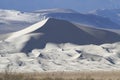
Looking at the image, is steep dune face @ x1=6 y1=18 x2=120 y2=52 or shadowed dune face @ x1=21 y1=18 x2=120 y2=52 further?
shadowed dune face @ x1=21 y1=18 x2=120 y2=52

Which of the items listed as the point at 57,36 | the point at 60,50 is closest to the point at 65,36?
the point at 57,36

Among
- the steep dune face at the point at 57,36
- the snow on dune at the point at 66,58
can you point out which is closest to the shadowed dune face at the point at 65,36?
the steep dune face at the point at 57,36

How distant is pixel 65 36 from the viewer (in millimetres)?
113938

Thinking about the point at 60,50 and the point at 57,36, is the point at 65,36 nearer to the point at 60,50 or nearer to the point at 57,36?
the point at 57,36

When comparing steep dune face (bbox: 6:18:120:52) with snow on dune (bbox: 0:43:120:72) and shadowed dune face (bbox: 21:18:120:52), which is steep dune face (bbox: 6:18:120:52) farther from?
snow on dune (bbox: 0:43:120:72)

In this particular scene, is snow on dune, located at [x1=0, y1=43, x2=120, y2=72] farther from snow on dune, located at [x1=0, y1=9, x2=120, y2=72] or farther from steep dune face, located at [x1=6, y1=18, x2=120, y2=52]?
steep dune face, located at [x1=6, y1=18, x2=120, y2=52]

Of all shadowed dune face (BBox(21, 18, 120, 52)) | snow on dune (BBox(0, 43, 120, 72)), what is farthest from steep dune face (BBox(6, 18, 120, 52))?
snow on dune (BBox(0, 43, 120, 72))

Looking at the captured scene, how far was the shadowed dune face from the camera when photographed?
10725 cm

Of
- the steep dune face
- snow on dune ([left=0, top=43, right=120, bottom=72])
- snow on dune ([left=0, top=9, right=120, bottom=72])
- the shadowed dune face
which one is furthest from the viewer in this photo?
the shadowed dune face

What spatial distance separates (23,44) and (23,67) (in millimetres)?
22853

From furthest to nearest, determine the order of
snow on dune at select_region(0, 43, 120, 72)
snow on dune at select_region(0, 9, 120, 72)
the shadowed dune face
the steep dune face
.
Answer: the shadowed dune face → the steep dune face → snow on dune at select_region(0, 9, 120, 72) → snow on dune at select_region(0, 43, 120, 72)

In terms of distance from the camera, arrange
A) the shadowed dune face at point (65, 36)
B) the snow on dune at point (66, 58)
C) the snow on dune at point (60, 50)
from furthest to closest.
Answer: the shadowed dune face at point (65, 36), the snow on dune at point (60, 50), the snow on dune at point (66, 58)

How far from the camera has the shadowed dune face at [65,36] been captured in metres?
107

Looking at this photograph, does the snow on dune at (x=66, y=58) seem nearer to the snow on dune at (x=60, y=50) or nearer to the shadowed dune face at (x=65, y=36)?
the snow on dune at (x=60, y=50)
